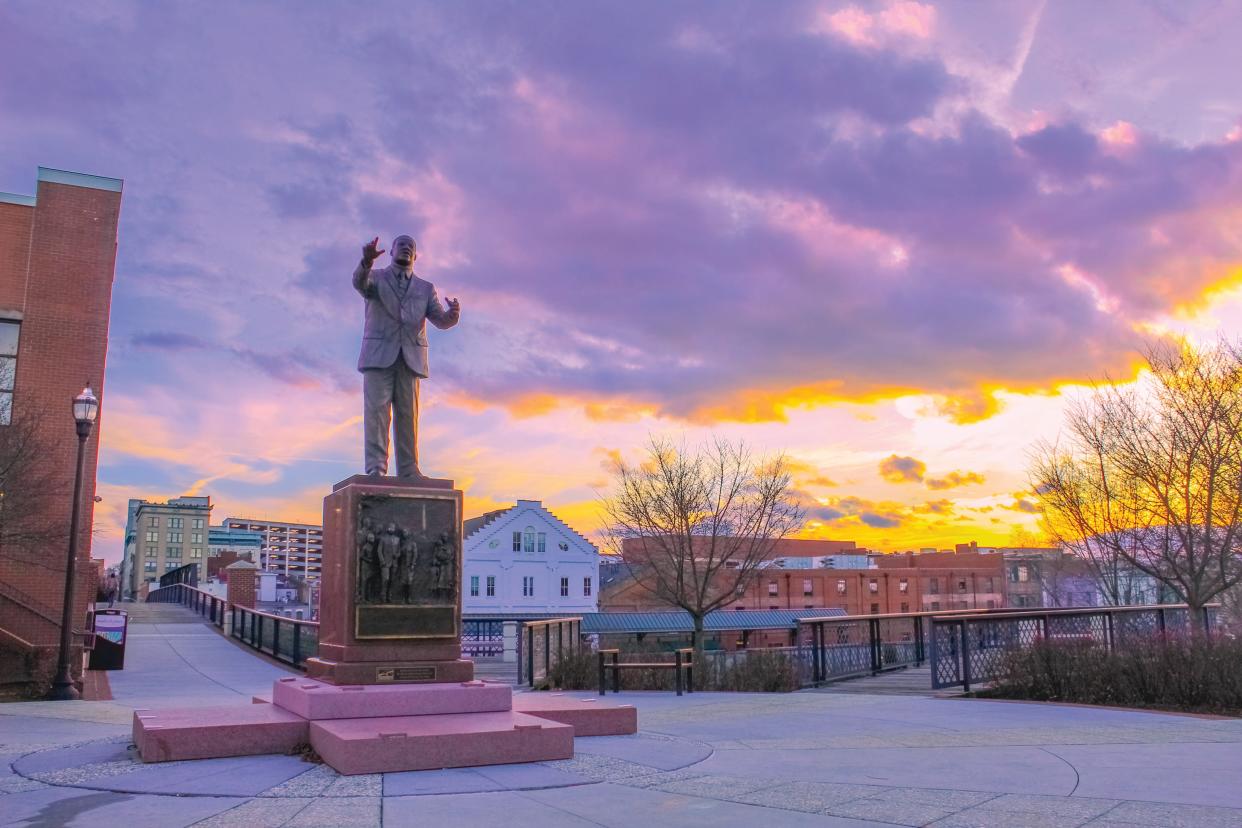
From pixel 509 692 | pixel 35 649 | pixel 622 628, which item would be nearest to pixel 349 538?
pixel 509 692

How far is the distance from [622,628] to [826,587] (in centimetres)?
2996

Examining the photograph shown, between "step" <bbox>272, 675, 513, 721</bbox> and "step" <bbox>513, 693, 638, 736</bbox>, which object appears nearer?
"step" <bbox>272, 675, 513, 721</bbox>

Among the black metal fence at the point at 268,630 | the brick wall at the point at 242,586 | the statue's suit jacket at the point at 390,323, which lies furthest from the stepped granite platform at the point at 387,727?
the brick wall at the point at 242,586

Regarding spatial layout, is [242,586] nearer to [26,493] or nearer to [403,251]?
[26,493]

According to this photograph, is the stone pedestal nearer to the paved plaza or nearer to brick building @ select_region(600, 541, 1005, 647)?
the paved plaza

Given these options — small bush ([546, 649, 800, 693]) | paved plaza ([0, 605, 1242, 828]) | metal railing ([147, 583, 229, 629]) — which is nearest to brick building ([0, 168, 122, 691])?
paved plaza ([0, 605, 1242, 828])

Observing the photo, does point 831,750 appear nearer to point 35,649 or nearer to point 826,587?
point 35,649

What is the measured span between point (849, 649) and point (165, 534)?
158256mm

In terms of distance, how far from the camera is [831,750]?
29.8ft

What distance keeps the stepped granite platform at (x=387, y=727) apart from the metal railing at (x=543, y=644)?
7808mm

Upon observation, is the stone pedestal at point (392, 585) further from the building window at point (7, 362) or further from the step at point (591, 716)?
the building window at point (7, 362)

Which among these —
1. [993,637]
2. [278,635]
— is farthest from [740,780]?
[278,635]

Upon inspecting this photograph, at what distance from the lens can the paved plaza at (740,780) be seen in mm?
6160

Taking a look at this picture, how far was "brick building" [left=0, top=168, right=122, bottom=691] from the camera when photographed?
1872 centimetres
